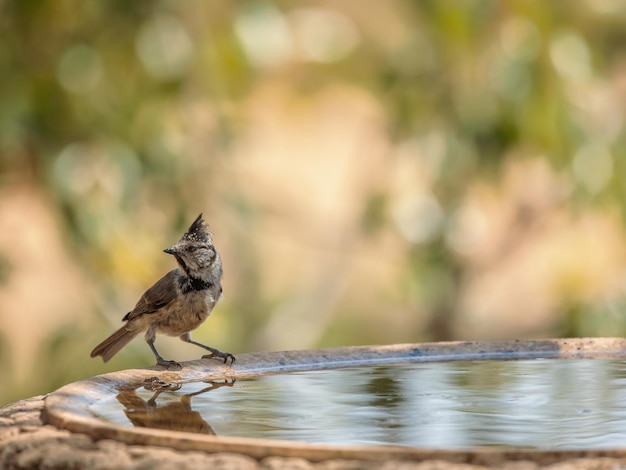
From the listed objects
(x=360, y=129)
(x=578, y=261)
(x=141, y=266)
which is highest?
Answer: (x=360, y=129)

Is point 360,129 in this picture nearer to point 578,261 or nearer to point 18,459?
point 578,261

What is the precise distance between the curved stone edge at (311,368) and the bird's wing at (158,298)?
622 mm

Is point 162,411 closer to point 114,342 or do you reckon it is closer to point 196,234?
point 196,234

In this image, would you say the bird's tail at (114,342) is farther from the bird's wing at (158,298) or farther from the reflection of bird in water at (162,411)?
the reflection of bird in water at (162,411)

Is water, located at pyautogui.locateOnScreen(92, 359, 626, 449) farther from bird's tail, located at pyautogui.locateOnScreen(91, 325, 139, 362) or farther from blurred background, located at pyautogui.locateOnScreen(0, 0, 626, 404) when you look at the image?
blurred background, located at pyautogui.locateOnScreen(0, 0, 626, 404)

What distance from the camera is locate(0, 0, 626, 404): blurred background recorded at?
438cm

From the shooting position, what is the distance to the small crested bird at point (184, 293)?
10.2 feet

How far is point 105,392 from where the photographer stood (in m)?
2.13

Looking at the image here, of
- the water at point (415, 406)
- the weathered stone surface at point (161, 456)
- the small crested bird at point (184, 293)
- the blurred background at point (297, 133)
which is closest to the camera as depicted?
the weathered stone surface at point (161, 456)

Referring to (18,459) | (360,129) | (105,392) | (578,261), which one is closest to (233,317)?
(578,261)

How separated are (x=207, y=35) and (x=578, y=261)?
6.17ft

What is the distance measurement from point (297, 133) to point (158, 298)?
3.48 meters

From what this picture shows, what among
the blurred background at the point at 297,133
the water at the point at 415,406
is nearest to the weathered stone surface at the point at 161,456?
the water at the point at 415,406

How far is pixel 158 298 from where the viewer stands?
3.12 meters
